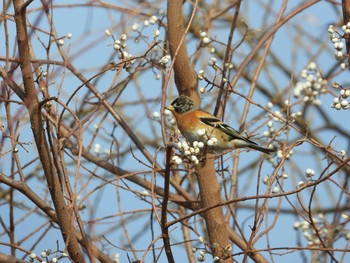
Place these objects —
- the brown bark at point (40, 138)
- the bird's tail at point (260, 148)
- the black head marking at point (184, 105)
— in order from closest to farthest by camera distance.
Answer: the brown bark at point (40, 138), the bird's tail at point (260, 148), the black head marking at point (184, 105)

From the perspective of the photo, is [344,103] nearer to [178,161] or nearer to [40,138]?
[178,161]

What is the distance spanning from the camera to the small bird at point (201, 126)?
570 cm

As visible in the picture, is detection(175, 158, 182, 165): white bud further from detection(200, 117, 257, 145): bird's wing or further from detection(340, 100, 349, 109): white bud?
detection(200, 117, 257, 145): bird's wing

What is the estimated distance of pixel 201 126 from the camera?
18.8 feet

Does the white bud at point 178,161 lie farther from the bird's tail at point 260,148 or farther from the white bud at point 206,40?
the white bud at point 206,40

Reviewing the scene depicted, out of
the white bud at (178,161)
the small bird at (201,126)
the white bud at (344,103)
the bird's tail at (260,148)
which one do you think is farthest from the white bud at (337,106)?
the small bird at (201,126)

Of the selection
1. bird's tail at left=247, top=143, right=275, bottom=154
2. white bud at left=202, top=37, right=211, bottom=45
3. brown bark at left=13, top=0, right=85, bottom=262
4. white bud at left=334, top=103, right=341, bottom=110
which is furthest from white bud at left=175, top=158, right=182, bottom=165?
white bud at left=202, top=37, right=211, bottom=45

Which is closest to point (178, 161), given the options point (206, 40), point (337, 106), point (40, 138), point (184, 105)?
point (40, 138)

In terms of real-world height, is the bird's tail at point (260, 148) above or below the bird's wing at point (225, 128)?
below

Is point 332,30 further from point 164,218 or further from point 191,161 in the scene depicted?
point 164,218

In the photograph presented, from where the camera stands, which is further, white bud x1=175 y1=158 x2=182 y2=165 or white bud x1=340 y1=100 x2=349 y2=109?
white bud x1=340 y1=100 x2=349 y2=109

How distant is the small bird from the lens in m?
5.70

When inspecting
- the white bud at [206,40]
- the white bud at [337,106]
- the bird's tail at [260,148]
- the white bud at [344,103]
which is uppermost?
the white bud at [206,40]

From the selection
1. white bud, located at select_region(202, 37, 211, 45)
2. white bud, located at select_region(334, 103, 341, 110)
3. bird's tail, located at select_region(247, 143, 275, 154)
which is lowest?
white bud, located at select_region(334, 103, 341, 110)
